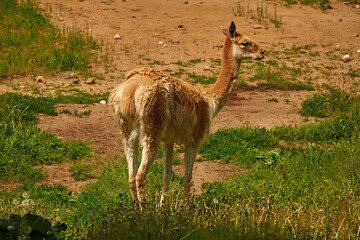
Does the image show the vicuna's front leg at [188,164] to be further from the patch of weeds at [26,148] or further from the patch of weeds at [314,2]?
the patch of weeds at [314,2]

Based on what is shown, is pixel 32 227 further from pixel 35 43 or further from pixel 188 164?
pixel 35 43

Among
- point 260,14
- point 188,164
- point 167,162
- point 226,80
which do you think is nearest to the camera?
point 188,164

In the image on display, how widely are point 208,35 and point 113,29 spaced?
3493mm

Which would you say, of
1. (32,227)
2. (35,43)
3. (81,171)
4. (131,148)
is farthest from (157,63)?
(32,227)

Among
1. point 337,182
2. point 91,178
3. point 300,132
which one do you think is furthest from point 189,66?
point 337,182

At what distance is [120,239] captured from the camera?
11.7ft

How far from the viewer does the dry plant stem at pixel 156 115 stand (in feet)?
17.6

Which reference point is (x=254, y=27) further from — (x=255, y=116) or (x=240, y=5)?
(x=255, y=116)

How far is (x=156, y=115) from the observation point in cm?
539

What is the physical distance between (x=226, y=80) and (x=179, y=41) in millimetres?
9254

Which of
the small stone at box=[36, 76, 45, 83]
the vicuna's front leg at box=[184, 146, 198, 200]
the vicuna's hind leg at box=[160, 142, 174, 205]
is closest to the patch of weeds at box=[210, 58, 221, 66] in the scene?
the small stone at box=[36, 76, 45, 83]

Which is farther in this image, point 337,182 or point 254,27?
point 254,27

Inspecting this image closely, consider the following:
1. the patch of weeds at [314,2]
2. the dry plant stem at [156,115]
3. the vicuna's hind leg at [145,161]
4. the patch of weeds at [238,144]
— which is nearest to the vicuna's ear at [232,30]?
the dry plant stem at [156,115]

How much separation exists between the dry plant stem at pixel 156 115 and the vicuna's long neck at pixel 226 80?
9cm
